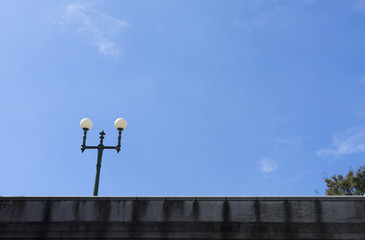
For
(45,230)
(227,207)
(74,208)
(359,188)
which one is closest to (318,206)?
(227,207)

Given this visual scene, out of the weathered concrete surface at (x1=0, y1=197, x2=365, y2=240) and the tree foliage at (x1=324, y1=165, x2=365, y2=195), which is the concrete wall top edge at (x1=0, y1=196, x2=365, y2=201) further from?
the tree foliage at (x1=324, y1=165, x2=365, y2=195)

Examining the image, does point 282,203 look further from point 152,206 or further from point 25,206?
point 25,206

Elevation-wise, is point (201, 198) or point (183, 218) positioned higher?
point (201, 198)

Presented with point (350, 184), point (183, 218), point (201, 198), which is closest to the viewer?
point (183, 218)

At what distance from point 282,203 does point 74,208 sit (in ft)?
16.7

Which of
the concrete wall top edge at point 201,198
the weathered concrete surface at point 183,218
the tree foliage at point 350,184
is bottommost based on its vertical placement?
the weathered concrete surface at point 183,218

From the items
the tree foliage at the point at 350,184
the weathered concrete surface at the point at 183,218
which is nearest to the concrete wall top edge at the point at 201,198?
the weathered concrete surface at the point at 183,218

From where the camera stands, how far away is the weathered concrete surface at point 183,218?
32.7 ft

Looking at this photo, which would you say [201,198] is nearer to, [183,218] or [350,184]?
[183,218]

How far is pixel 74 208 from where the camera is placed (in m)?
10.6

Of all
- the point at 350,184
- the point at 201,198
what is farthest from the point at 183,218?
the point at 350,184

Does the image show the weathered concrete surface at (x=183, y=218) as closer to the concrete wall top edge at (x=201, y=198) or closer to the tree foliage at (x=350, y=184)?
the concrete wall top edge at (x=201, y=198)

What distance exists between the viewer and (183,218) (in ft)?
33.7

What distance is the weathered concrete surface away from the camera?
32.7 ft
